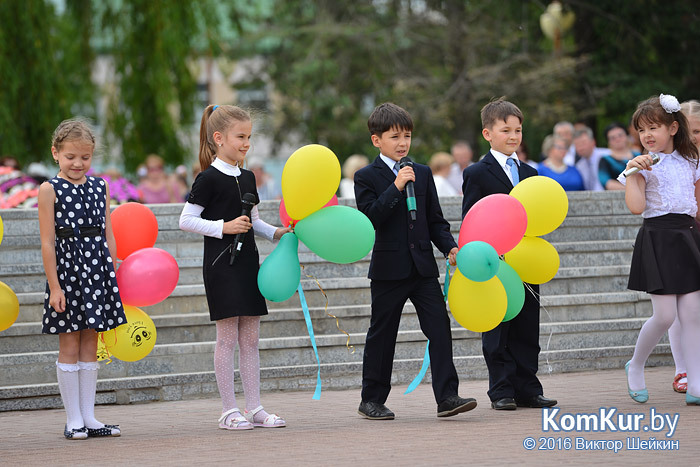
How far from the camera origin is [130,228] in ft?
21.5

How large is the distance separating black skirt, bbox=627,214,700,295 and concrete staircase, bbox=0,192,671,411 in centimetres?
149

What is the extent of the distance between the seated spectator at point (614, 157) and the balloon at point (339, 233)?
238 inches

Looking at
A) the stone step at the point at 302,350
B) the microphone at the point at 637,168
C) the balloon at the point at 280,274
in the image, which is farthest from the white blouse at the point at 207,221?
the microphone at the point at 637,168

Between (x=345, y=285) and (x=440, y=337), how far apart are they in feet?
9.89

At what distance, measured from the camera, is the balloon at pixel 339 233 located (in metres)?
6.08

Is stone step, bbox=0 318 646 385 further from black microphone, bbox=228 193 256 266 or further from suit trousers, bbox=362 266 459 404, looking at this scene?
black microphone, bbox=228 193 256 266

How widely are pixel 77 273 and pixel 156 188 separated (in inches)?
323

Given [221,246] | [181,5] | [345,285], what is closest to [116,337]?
[221,246]

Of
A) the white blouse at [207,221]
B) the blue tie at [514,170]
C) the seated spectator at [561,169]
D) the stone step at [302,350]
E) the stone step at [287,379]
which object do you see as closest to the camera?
the white blouse at [207,221]

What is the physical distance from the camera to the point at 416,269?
254 inches

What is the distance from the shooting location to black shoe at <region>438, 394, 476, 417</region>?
20.5 feet

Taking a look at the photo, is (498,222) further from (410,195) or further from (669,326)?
(669,326)

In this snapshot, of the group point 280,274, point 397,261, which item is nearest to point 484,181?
point 397,261

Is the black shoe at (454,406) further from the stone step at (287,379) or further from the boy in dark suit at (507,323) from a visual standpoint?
the stone step at (287,379)
